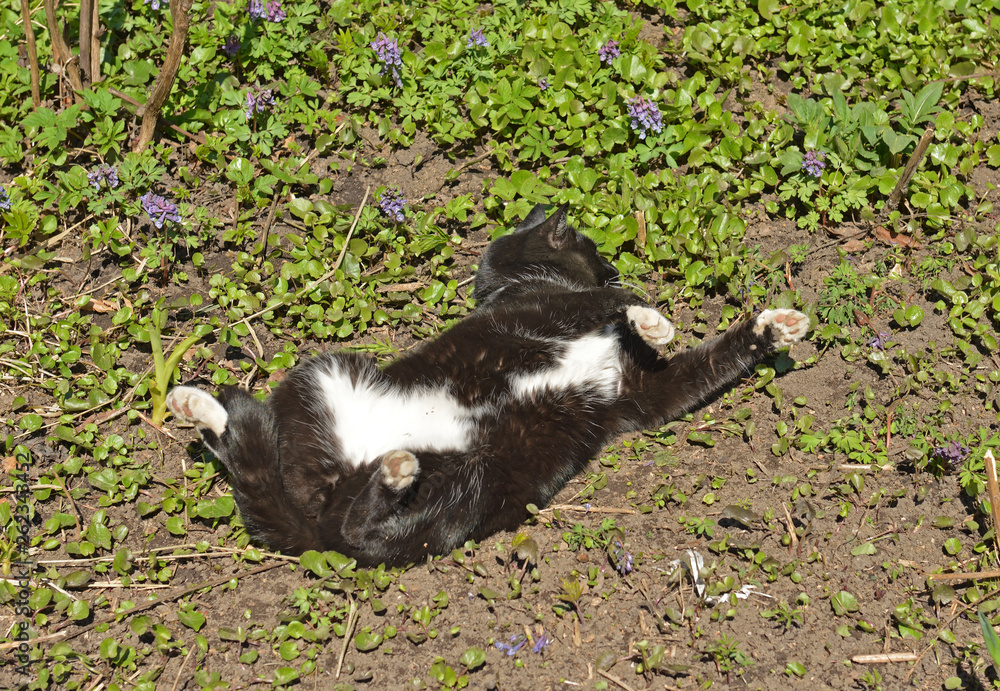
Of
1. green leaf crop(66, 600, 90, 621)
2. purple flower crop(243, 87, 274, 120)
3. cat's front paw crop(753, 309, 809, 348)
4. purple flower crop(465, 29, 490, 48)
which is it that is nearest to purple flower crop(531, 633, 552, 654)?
cat's front paw crop(753, 309, 809, 348)

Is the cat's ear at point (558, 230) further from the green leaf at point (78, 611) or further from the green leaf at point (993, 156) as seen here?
the green leaf at point (78, 611)

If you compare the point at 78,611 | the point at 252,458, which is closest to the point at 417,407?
the point at 252,458

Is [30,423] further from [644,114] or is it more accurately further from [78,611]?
[644,114]

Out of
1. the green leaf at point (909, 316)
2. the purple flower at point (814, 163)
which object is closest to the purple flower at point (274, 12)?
the purple flower at point (814, 163)

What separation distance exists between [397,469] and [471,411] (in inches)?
21.3

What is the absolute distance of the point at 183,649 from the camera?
2684 mm

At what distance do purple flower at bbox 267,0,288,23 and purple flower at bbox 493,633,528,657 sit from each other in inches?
136

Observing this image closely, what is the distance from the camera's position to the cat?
9.12ft

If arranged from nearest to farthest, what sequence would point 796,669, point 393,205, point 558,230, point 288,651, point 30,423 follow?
point 796,669 < point 288,651 < point 30,423 < point 558,230 < point 393,205

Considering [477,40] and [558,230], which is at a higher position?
[477,40]

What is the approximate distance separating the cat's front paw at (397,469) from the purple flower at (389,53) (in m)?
2.37

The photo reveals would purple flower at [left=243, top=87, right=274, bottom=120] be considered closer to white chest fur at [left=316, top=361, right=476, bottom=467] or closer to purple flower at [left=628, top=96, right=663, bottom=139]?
white chest fur at [left=316, top=361, right=476, bottom=467]

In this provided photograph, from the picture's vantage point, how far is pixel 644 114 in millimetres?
3781

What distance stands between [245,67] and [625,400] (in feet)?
9.27
